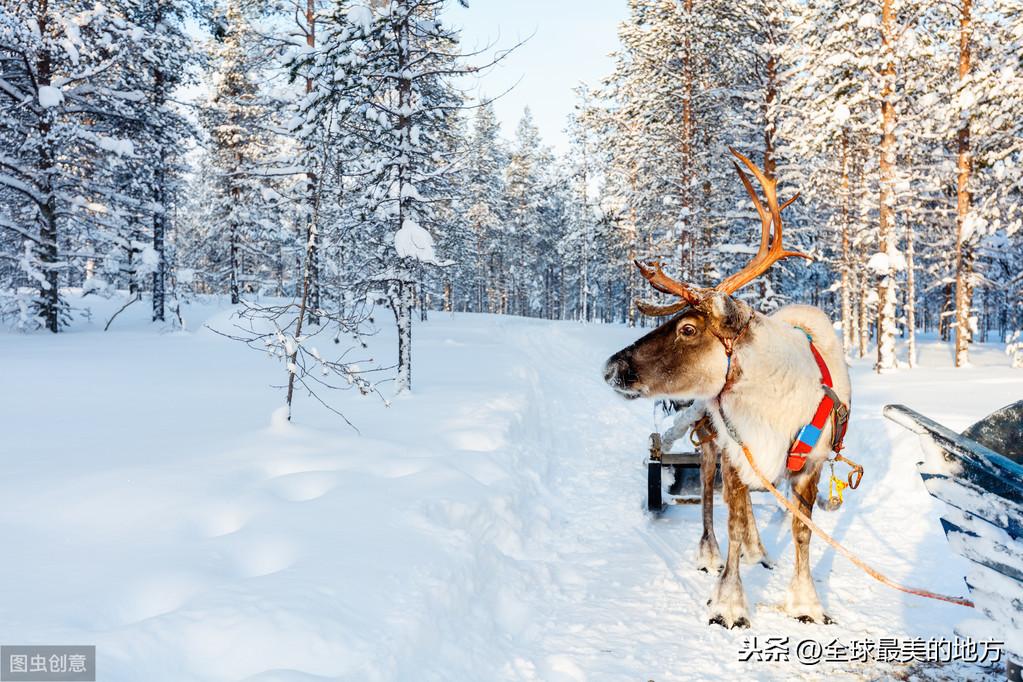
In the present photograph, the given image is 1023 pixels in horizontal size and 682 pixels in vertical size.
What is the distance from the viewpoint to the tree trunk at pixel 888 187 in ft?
52.4

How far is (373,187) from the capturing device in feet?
36.8

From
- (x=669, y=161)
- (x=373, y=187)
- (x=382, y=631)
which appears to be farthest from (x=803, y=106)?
(x=382, y=631)

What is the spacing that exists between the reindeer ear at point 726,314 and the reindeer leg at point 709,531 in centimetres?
184

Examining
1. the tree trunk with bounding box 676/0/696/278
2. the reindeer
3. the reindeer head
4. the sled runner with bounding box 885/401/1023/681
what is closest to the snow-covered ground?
the reindeer

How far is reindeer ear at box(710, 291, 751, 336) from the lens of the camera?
3.71 m

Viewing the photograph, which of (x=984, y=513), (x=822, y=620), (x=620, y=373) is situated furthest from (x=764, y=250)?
(x=822, y=620)

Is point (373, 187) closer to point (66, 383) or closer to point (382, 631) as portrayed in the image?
point (66, 383)

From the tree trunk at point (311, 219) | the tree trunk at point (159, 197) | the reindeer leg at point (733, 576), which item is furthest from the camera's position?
the tree trunk at point (159, 197)

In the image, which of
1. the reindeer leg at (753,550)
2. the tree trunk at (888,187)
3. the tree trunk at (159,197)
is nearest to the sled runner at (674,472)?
the reindeer leg at (753,550)

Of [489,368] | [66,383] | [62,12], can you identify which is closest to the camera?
[66,383]

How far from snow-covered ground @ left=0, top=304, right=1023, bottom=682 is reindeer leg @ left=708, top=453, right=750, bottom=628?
0.45 feet

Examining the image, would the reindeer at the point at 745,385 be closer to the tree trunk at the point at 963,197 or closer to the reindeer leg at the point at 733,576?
the reindeer leg at the point at 733,576

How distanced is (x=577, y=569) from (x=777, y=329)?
2683 millimetres

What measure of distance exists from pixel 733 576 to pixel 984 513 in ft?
→ 7.16
